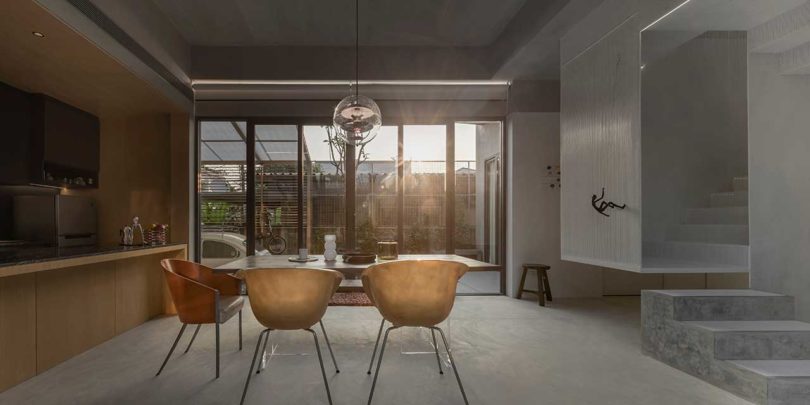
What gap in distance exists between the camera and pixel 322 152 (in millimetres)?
5590

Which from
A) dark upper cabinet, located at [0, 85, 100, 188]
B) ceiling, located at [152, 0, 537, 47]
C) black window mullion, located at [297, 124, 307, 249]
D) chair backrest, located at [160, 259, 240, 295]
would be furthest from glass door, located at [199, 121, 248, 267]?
chair backrest, located at [160, 259, 240, 295]

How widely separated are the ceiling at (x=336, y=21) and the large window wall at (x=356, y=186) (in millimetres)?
1120

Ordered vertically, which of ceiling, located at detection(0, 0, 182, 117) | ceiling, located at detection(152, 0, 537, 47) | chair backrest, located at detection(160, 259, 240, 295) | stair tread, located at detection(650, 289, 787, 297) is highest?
ceiling, located at detection(152, 0, 537, 47)

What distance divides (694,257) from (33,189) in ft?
22.9

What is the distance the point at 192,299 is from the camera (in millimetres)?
2732

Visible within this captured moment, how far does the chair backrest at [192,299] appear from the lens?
2727 millimetres

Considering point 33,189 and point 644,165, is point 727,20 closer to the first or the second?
point 644,165

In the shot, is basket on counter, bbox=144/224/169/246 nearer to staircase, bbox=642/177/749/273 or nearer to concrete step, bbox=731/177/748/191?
staircase, bbox=642/177/749/273

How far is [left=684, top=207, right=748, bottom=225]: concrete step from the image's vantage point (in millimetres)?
4071

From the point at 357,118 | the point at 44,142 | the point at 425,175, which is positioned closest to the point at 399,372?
the point at 357,118

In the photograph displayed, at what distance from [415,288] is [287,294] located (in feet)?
2.71

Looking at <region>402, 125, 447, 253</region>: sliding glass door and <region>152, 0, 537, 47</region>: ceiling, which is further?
<region>402, 125, 447, 253</region>: sliding glass door

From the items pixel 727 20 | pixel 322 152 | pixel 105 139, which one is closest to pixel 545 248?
pixel 727 20

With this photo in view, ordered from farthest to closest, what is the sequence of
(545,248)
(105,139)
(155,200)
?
1. (545,248)
2. (155,200)
3. (105,139)
